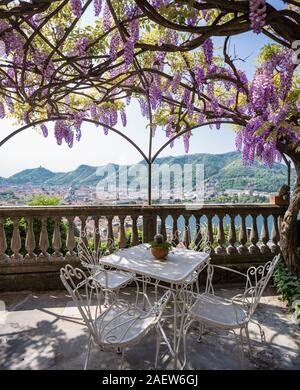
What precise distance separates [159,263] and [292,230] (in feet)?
6.39

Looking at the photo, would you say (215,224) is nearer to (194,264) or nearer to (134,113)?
(194,264)

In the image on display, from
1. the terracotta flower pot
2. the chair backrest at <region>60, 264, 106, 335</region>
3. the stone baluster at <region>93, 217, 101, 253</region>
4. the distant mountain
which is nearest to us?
the chair backrest at <region>60, 264, 106, 335</region>

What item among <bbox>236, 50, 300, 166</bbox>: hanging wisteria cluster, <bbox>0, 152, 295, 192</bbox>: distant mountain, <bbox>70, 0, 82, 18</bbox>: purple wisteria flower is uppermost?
<bbox>70, 0, 82, 18</bbox>: purple wisteria flower

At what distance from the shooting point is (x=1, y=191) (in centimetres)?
345

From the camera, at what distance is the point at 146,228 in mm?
3580

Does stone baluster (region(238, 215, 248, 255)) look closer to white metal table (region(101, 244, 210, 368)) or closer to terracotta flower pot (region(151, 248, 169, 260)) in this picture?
white metal table (region(101, 244, 210, 368))

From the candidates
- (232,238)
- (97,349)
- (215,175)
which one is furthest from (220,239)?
(97,349)

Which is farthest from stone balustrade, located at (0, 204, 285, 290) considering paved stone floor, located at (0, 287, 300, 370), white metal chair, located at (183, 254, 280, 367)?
white metal chair, located at (183, 254, 280, 367)

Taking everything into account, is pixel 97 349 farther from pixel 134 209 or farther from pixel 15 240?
pixel 15 240

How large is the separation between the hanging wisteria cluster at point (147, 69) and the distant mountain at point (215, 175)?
30 cm

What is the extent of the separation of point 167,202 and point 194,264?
1.70 metres

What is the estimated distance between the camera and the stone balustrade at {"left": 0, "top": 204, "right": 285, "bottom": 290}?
3.37m

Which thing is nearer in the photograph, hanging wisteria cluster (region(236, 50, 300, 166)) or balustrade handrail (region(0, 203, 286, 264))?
hanging wisteria cluster (region(236, 50, 300, 166))
